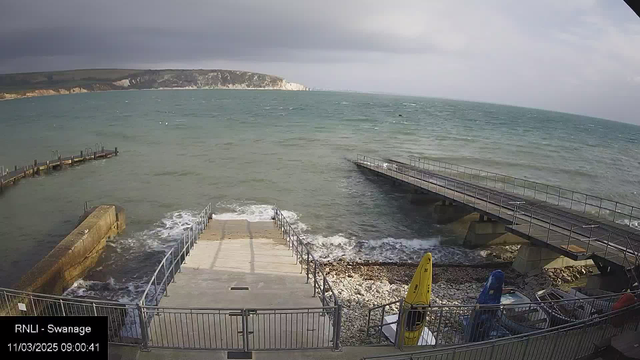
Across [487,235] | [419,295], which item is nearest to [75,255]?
[419,295]

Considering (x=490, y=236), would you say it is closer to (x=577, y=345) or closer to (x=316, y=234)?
(x=316, y=234)

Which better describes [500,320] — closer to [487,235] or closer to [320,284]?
[320,284]

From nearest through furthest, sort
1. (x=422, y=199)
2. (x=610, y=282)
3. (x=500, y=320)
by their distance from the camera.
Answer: (x=500, y=320), (x=610, y=282), (x=422, y=199)

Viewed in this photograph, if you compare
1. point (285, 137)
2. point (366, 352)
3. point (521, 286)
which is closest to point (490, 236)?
point (521, 286)
